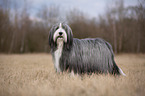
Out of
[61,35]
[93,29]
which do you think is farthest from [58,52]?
[93,29]

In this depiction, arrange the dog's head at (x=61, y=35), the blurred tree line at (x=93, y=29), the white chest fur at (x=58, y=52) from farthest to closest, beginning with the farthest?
the blurred tree line at (x=93, y=29)
the white chest fur at (x=58, y=52)
the dog's head at (x=61, y=35)

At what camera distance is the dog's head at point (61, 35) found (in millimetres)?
3068

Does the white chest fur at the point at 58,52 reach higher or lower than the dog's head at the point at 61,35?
lower

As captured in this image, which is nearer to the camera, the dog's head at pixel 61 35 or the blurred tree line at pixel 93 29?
the dog's head at pixel 61 35

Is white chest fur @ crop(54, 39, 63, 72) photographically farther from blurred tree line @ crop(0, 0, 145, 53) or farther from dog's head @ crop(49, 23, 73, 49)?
blurred tree line @ crop(0, 0, 145, 53)

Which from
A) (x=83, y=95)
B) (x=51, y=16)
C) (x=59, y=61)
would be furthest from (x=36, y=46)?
(x=83, y=95)

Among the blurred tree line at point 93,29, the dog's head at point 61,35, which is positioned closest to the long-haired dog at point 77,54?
the dog's head at point 61,35

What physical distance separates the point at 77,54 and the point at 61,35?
0.65 metres

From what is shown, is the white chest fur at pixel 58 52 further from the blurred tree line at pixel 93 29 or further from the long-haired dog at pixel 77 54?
the blurred tree line at pixel 93 29

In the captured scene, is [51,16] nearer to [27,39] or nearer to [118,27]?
[27,39]

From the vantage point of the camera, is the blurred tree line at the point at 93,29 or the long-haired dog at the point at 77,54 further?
the blurred tree line at the point at 93,29

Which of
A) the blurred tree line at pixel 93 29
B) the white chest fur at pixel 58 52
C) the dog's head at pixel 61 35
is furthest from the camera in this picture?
the blurred tree line at pixel 93 29

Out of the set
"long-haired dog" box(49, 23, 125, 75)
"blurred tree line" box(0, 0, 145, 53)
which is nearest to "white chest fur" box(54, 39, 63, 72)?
"long-haired dog" box(49, 23, 125, 75)

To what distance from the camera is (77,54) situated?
3.20 metres
